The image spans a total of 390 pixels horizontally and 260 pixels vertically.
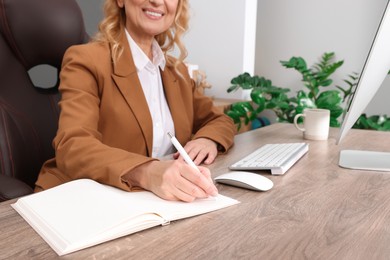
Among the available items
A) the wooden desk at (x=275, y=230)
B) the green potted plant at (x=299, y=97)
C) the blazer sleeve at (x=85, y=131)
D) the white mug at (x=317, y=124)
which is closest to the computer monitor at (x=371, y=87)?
the wooden desk at (x=275, y=230)

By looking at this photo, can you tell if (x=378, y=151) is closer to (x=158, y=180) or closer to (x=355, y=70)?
(x=158, y=180)

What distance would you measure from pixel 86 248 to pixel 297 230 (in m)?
0.33

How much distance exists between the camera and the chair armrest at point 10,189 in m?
0.95

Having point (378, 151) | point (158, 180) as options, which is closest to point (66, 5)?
point (158, 180)

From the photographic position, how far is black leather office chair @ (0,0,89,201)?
126 cm

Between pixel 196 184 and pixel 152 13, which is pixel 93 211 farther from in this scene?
pixel 152 13

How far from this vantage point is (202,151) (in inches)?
46.8

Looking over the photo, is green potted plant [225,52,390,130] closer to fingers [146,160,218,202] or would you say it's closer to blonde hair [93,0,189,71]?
blonde hair [93,0,189,71]

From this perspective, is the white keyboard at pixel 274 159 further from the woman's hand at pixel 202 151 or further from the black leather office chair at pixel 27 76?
the black leather office chair at pixel 27 76

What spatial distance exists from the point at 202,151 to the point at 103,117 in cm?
33

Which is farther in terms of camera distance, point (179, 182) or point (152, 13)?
point (152, 13)

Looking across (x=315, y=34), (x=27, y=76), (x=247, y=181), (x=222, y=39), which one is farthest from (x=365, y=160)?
(x=315, y=34)

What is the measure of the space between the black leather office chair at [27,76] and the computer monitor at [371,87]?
36.8 inches

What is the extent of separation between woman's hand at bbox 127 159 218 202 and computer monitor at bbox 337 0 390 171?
36 cm
